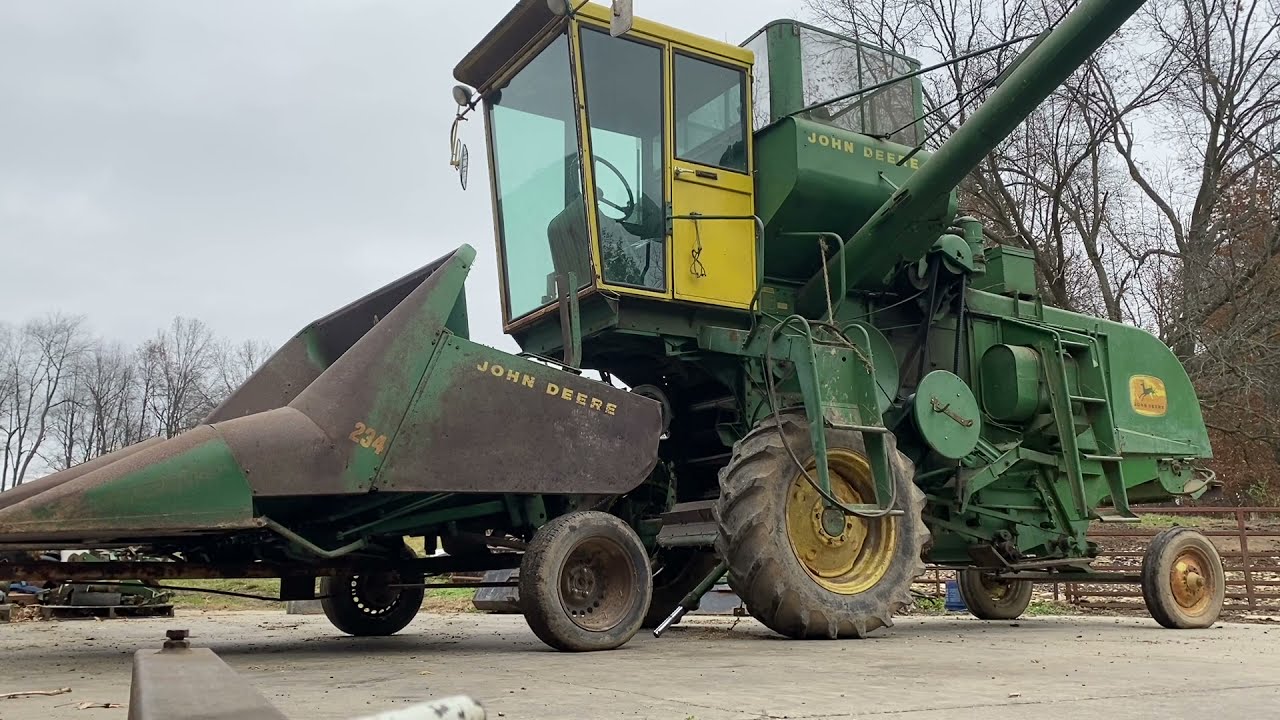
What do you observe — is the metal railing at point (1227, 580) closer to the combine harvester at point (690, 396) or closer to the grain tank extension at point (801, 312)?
the combine harvester at point (690, 396)

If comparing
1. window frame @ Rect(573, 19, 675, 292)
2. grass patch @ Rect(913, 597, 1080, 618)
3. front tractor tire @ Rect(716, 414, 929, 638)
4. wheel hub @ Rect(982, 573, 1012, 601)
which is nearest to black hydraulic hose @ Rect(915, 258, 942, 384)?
front tractor tire @ Rect(716, 414, 929, 638)

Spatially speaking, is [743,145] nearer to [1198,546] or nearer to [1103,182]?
[1198,546]

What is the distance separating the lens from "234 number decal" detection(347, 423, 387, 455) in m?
5.45

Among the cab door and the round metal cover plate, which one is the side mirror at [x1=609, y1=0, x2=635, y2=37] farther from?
the round metal cover plate

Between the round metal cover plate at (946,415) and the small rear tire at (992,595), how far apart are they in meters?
2.82

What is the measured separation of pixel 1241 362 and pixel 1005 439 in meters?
11.6

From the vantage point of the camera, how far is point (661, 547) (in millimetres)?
8289

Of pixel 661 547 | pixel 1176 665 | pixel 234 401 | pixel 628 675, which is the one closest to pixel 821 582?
pixel 661 547

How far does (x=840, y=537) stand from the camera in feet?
24.5

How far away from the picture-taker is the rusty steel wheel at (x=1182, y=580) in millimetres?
8922

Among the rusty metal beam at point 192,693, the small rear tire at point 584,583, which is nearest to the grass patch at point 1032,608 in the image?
the small rear tire at point 584,583

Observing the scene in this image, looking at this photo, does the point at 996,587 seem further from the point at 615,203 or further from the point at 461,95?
the point at 461,95

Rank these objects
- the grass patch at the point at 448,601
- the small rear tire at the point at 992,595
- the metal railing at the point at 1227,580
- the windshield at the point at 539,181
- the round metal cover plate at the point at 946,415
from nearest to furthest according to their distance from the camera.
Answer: the windshield at the point at 539,181 < the round metal cover plate at the point at 946,415 < the small rear tire at the point at 992,595 < the metal railing at the point at 1227,580 < the grass patch at the point at 448,601

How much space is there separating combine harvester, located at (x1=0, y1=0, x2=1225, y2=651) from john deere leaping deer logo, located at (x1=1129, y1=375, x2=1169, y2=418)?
3 centimetres
